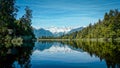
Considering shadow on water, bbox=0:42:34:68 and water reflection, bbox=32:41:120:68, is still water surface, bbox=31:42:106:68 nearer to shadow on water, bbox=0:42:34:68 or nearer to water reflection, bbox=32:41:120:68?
water reflection, bbox=32:41:120:68

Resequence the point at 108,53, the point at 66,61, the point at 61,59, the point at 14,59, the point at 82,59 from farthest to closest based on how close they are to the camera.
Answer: the point at 108,53 < the point at 61,59 < the point at 82,59 < the point at 66,61 < the point at 14,59

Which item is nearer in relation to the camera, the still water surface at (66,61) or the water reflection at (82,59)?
the still water surface at (66,61)

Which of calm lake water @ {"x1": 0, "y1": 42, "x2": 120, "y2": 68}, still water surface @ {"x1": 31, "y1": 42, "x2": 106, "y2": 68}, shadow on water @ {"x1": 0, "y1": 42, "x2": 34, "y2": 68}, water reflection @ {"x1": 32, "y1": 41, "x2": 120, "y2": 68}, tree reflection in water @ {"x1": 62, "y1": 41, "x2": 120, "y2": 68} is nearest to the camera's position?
shadow on water @ {"x1": 0, "y1": 42, "x2": 34, "y2": 68}

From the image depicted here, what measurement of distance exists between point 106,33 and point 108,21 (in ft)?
32.1

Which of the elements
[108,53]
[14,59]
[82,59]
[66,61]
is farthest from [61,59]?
[108,53]

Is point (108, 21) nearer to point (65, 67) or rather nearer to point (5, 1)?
point (5, 1)

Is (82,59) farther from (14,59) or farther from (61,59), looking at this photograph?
(14,59)

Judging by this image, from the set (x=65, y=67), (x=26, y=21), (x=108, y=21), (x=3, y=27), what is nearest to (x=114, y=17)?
(x=108, y=21)

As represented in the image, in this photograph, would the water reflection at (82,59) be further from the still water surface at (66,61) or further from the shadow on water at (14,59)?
the shadow on water at (14,59)

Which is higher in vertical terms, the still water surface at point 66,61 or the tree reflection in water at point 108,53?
the tree reflection in water at point 108,53

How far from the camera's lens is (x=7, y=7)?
89812mm

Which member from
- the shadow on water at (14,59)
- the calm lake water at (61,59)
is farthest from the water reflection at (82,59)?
the shadow on water at (14,59)

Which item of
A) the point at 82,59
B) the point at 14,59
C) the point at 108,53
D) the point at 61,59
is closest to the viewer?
the point at 14,59

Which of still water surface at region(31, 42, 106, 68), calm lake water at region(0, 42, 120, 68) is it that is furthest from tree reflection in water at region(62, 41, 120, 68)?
still water surface at region(31, 42, 106, 68)
